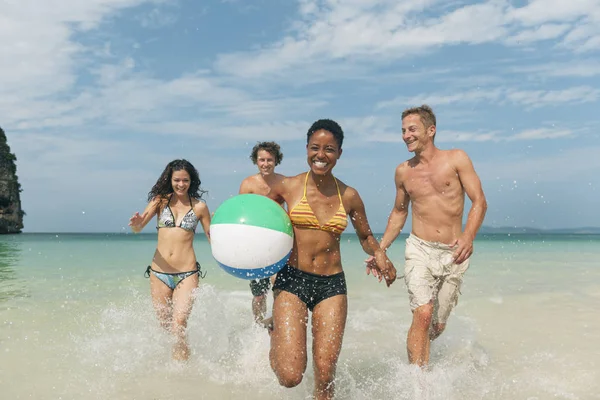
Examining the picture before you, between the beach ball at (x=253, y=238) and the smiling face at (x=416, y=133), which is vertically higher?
the smiling face at (x=416, y=133)

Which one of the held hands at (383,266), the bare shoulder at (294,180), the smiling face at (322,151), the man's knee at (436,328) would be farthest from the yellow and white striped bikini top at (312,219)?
the man's knee at (436,328)

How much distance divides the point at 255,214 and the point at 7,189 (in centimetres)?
6963

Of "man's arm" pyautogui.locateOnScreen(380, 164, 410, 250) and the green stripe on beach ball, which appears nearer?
the green stripe on beach ball

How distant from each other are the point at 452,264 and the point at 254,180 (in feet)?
Answer: 9.52

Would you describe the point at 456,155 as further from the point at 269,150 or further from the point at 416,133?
the point at 269,150

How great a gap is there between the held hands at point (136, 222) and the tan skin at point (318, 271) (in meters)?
2.38

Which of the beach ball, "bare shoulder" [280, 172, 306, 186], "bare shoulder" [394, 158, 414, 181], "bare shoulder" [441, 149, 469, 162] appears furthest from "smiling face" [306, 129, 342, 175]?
"bare shoulder" [441, 149, 469, 162]

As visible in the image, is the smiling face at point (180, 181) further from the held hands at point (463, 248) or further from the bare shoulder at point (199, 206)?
the held hands at point (463, 248)

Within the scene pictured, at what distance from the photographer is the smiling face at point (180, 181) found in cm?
674

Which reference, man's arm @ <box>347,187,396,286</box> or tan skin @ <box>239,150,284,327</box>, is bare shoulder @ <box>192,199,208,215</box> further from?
man's arm @ <box>347,187,396,286</box>

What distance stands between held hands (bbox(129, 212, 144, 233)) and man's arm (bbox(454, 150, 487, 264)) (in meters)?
3.75

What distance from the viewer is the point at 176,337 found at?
6.33 metres

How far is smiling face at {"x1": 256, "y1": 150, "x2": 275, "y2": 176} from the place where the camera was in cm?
731

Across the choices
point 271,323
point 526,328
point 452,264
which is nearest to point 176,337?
point 271,323
